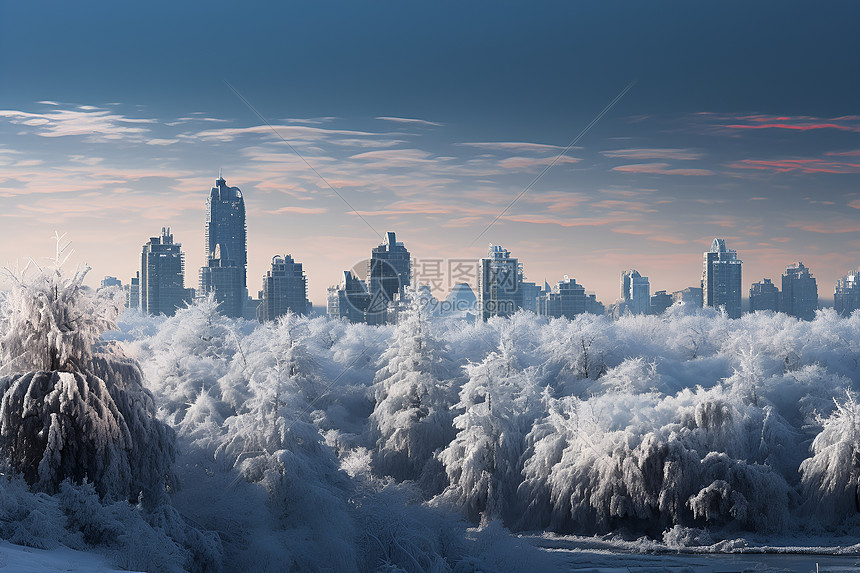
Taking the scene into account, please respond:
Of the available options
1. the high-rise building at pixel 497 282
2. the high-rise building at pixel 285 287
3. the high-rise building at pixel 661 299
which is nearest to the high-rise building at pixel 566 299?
the high-rise building at pixel 661 299

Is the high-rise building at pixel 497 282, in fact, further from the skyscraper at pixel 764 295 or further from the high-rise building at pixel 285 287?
the skyscraper at pixel 764 295

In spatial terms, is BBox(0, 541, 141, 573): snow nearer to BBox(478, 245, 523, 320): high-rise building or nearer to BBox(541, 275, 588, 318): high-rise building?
BBox(478, 245, 523, 320): high-rise building

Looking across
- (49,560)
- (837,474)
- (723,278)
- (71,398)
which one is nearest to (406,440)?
(837,474)

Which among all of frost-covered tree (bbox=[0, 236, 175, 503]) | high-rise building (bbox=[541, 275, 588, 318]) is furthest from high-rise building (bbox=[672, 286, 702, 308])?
frost-covered tree (bbox=[0, 236, 175, 503])

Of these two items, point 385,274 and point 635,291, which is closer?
point 385,274

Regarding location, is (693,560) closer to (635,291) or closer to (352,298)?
(352,298)

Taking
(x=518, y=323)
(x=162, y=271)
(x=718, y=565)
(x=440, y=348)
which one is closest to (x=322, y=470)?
(x=718, y=565)
